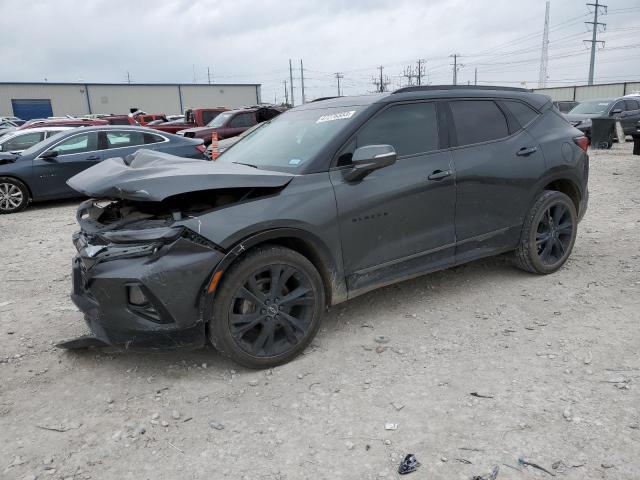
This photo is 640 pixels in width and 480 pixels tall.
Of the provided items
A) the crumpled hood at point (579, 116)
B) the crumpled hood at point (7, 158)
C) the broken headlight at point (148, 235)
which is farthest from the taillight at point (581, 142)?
the crumpled hood at point (579, 116)

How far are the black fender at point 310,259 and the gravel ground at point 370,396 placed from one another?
435mm

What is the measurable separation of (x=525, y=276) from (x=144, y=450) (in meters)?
3.63

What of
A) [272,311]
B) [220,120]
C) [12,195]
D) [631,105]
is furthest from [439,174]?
[631,105]

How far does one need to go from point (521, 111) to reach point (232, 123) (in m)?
11.2

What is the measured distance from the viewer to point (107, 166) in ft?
11.3

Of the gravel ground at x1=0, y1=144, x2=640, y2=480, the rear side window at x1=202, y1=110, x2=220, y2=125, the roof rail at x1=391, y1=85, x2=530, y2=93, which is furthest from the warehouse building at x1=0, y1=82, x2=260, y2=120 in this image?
the roof rail at x1=391, y1=85, x2=530, y2=93

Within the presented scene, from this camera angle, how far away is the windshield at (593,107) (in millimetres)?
17266

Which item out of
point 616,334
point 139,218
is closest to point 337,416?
point 139,218

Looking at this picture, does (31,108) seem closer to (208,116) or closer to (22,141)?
(208,116)

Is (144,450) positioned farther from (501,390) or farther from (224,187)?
(501,390)

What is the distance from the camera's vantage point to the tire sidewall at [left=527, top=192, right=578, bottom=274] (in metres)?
4.46

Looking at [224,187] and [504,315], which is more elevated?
[224,187]

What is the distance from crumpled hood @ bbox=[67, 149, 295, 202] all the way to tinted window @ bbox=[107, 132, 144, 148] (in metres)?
6.88

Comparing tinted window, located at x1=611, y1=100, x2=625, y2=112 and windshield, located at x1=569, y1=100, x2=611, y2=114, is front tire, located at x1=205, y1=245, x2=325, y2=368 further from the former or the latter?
tinted window, located at x1=611, y1=100, x2=625, y2=112
